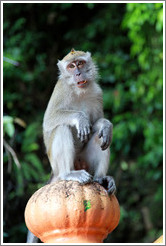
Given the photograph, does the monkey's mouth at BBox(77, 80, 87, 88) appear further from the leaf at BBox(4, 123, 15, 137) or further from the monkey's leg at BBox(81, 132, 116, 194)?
the leaf at BBox(4, 123, 15, 137)

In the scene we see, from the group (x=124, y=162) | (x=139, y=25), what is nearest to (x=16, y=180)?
(x=124, y=162)

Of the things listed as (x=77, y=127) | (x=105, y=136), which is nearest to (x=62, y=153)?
(x=77, y=127)

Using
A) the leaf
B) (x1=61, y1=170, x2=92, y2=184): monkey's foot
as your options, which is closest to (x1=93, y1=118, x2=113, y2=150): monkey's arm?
(x1=61, y1=170, x2=92, y2=184): monkey's foot

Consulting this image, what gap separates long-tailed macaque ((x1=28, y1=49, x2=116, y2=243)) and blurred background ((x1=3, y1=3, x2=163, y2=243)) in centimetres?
310

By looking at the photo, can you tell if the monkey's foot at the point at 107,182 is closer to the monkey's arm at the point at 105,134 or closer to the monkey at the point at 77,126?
the monkey at the point at 77,126

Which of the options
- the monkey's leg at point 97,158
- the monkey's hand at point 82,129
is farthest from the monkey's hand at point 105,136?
the monkey's leg at point 97,158

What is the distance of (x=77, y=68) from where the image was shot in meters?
4.57

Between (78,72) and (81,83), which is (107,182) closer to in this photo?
(81,83)

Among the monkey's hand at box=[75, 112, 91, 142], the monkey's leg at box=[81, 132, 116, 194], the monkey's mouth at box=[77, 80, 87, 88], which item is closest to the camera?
the monkey's hand at box=[75, 112, 91, 142]

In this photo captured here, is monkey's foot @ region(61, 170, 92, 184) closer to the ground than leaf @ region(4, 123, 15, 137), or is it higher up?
closer to the ground

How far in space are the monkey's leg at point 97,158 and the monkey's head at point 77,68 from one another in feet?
2.34

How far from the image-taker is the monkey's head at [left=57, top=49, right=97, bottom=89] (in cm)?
451

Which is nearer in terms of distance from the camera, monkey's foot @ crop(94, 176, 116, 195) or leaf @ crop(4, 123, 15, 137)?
monkey's foot @ crop(94, 176, 116, 195)

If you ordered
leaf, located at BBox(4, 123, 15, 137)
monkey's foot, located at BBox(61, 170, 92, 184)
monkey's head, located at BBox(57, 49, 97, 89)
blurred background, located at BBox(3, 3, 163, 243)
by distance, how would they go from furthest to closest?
blurred background, located at BBox(3, 3, 163, 243) → leaf, located at BBox(4, 123, 15, 137) → monkey's head, located at BBox(57, 49, 97, 89) → monkey's foot, located at BBox(61, 170, 92, 184)
